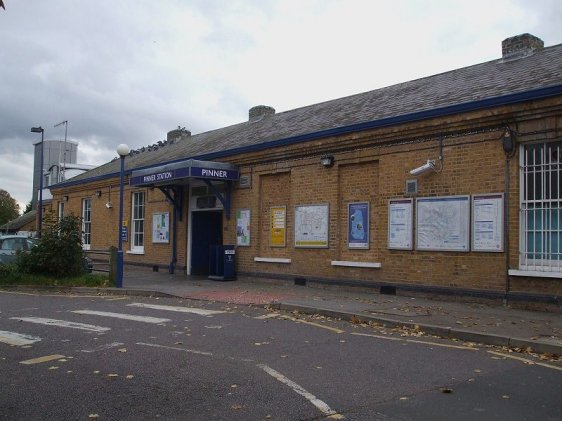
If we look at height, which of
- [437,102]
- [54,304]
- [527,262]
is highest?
[437,102]

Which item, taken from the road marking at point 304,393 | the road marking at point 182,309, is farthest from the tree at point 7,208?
the road marking at point 304,393

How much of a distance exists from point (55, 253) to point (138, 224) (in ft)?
22.0

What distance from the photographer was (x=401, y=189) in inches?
520

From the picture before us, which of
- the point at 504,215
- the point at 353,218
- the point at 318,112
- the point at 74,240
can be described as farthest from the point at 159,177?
the point at 504,215

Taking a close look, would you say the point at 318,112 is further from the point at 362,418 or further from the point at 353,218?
the point at 362,418

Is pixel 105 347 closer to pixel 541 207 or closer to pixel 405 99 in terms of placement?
pixel 541 207

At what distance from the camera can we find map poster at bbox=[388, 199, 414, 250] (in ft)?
42.5

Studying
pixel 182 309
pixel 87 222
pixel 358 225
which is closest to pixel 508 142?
pixel 358 225

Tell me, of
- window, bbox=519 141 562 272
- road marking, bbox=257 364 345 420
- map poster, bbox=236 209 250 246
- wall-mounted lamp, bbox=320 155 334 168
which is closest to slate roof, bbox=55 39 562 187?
wall-mounted lamp, bbox=320 155 334 168

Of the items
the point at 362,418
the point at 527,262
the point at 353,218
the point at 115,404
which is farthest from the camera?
the point at 353,218

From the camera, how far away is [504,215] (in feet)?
37.1

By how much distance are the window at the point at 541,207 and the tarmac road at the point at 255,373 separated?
3.70 meters

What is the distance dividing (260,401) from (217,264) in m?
12.6

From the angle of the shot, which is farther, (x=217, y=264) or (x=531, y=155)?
(x=217, y=264)
